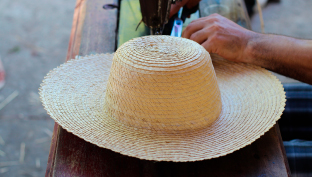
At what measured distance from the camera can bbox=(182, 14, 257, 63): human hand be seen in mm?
1193

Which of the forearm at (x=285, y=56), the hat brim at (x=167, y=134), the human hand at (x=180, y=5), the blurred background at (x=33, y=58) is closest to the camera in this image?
the hat brim at (x=167, y=134)

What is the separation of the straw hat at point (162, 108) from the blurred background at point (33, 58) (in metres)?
0.37

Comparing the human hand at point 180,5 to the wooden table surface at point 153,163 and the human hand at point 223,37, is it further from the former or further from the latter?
the wooden table surface at point 153,163

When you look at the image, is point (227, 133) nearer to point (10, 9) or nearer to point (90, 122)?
point (90, 122)

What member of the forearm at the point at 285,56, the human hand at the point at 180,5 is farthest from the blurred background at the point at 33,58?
the human hand at the point at 180,5

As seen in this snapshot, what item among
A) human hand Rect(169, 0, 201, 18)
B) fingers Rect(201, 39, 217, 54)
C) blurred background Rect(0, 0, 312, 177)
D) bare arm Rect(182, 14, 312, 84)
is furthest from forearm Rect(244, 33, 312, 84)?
human hand Rect(169, 0, 201, 18)

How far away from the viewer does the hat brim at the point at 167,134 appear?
80 cm

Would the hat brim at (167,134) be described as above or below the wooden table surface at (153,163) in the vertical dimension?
above

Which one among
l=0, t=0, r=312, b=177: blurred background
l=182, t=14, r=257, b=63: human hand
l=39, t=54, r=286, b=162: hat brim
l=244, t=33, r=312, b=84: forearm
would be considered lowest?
l=0, t=0, r=312, b=177: blurred background

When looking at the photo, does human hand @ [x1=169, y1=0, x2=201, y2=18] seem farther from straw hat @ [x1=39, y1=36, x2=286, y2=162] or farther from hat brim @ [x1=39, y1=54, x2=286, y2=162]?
straw hat @ [x1=39, y1=36, x2=286, y2=162]

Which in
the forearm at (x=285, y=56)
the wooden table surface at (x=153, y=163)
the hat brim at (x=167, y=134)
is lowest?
the wooden table surface at (x=153, y=163)

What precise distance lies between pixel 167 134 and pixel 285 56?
2.03 ft

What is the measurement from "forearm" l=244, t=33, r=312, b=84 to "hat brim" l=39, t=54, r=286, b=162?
0.05m

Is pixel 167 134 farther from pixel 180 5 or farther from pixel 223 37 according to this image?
pixel 180 5
